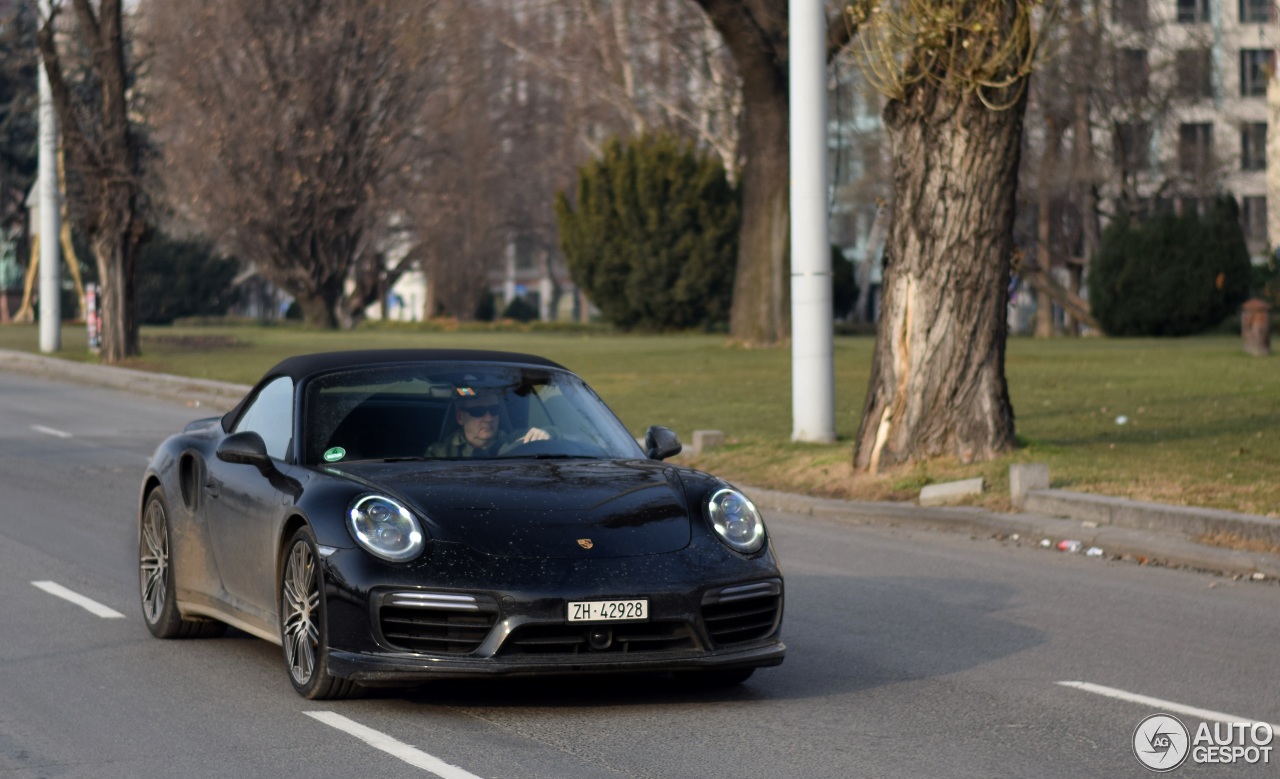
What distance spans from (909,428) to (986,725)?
28.2 feet

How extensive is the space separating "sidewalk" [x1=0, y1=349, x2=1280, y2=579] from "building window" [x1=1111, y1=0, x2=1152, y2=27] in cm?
3716

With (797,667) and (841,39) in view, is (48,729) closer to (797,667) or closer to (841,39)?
(797,667)

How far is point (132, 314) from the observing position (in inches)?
1465

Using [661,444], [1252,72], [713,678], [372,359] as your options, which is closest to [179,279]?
[1252,72]

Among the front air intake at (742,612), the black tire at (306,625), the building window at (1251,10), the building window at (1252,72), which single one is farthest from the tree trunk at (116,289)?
the building window at (1252,72)

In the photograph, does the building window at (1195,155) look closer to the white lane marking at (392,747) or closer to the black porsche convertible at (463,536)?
the black porsche convertible at (463,536)

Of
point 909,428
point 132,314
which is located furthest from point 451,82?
point 909,428

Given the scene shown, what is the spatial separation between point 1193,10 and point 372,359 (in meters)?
71.9

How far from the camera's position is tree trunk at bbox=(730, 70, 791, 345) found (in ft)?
118

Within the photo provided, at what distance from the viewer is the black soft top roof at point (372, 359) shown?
888 cm

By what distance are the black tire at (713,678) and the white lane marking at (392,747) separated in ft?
4.59

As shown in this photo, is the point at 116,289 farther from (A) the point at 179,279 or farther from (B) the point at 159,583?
(A) the point at 179,279

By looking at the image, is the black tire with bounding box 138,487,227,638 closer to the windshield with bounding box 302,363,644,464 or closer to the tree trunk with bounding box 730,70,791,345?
the windshield with bounding box 302,363,644,464

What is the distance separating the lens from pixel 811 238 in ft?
60.6
